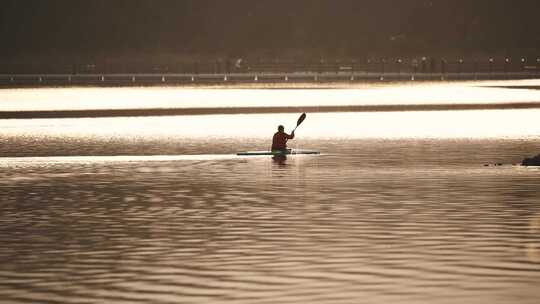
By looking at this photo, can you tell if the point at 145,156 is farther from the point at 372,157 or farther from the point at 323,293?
the point at 323,293

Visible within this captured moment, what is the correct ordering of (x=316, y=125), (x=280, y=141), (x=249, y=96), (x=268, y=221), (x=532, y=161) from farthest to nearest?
1. (x=249, y=96)
2. (x=316, y=125)
3. (x=280, y=141)
4. (x=532, y=161)
5. (x=268, y=221)

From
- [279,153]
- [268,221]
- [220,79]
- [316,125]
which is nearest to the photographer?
[268,221]

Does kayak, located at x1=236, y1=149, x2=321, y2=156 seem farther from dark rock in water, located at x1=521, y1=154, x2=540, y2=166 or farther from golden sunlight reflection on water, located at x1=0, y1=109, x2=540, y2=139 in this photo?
golden sunlight reflection on water, located at x1=0, y1=109, x2=540, y2=139

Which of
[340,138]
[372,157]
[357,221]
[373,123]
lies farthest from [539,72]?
[357,221]

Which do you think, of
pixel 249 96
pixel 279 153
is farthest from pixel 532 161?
pixel 249 96

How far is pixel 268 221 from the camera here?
2414 cm

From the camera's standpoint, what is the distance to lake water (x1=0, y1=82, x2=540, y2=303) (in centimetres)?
1720

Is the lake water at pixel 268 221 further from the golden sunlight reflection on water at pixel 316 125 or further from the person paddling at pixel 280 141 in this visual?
the golden sunlight reflection on water at pixel 316 125

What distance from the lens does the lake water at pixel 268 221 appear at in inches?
677

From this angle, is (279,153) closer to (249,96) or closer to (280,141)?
(280,141)

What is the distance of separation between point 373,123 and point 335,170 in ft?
92.1

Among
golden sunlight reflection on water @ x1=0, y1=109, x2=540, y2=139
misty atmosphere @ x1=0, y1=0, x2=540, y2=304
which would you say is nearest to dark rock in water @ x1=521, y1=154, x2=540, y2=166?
misty atmosphere @ x1=0, y1=0, x2=540, y2=304

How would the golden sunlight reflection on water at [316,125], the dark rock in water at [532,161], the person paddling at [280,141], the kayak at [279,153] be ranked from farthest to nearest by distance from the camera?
the golden sunlight reflection on water at [316,125]
the kayak at [279,153]
the person paddling at [280,141]
the dark rock in water at [532,161]

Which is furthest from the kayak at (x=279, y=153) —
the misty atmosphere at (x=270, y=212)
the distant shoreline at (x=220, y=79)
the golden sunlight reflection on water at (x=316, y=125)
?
the distant shoreline at (x=220, y=79)
